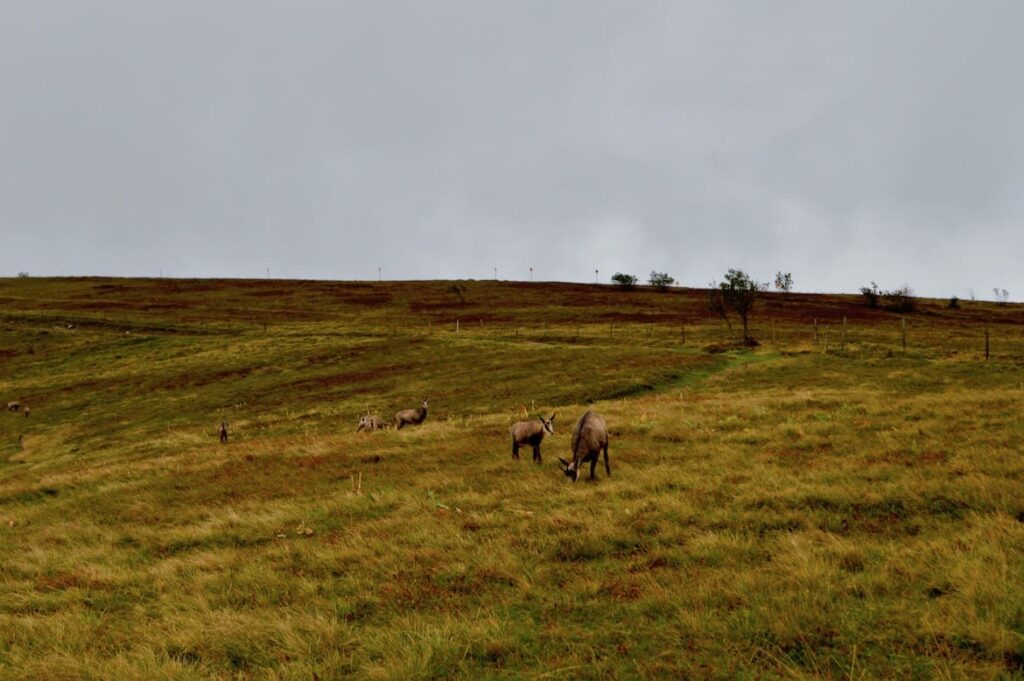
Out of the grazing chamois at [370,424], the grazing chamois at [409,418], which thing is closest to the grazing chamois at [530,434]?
the grazing chamois at [409,418]

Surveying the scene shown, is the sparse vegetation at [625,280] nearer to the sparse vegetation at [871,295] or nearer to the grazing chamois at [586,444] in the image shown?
the sparse vegetation at [871,295]

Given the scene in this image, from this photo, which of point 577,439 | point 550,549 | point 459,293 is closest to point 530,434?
point 577,439

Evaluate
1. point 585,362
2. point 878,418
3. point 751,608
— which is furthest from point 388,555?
point 585,362

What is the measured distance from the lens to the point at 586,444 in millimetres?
13211

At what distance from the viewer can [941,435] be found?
14547 mm

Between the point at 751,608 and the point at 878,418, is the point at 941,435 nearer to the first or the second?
the point at 878,418

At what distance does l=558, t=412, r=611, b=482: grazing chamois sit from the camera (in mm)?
13008

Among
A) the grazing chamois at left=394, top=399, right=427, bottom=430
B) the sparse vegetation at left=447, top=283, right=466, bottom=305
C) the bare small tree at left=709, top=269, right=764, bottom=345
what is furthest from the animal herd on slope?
the sparse vegetation at left=447, top=283, right=466, bottom=305

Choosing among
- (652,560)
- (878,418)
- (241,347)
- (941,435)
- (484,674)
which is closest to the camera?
(484,674)

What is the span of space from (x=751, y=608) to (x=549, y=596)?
2.36 m

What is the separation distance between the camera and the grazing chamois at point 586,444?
13008 millimetres

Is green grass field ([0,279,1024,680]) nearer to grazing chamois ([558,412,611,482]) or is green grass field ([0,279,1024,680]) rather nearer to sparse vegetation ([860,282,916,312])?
grazing chamois ([558,412,611,482])

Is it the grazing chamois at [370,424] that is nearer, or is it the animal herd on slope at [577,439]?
the animal herd on slope at [577,439]

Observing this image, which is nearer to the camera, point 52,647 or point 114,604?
point 52,647
